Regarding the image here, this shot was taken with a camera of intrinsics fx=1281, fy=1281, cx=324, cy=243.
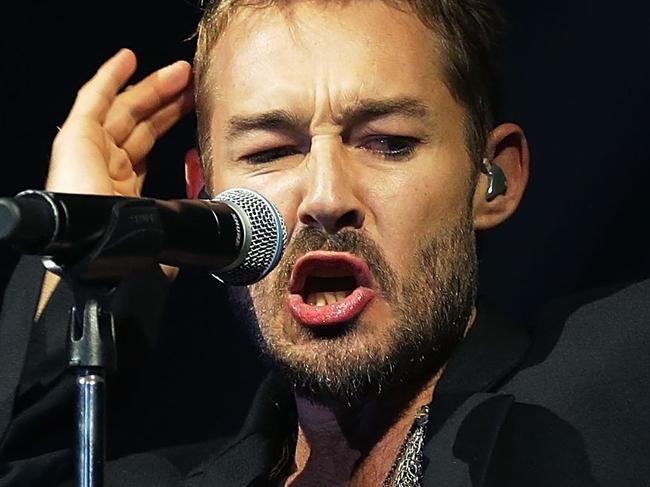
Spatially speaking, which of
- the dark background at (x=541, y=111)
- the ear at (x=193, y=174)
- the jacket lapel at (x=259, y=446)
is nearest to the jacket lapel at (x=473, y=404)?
the dark background at (x=541, y=111)

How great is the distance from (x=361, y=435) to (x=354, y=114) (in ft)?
1.55

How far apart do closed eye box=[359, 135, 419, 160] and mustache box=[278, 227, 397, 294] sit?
141 millimetres

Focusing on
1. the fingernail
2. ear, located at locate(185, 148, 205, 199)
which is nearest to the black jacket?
ear, located at locate(185, 148, 205, 199)

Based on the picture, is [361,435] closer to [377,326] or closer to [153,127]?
[377,326]

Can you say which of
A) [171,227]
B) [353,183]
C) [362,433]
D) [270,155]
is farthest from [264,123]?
[171,227]

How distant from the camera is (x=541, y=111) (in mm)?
2131

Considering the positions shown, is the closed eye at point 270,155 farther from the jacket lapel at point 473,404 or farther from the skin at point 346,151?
the jacket lapel at point 473,404

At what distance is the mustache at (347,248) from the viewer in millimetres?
1705

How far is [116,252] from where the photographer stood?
1.18m

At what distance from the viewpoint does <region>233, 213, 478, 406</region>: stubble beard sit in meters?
1.73

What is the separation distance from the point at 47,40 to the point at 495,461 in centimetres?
112

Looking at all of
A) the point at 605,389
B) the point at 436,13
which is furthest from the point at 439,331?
the point at 436,13

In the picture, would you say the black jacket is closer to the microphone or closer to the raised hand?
the raised hand

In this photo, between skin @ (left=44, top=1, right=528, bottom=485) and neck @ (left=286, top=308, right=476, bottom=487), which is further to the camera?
neck @ (left=286, top=308, right=476, bottom=487)
